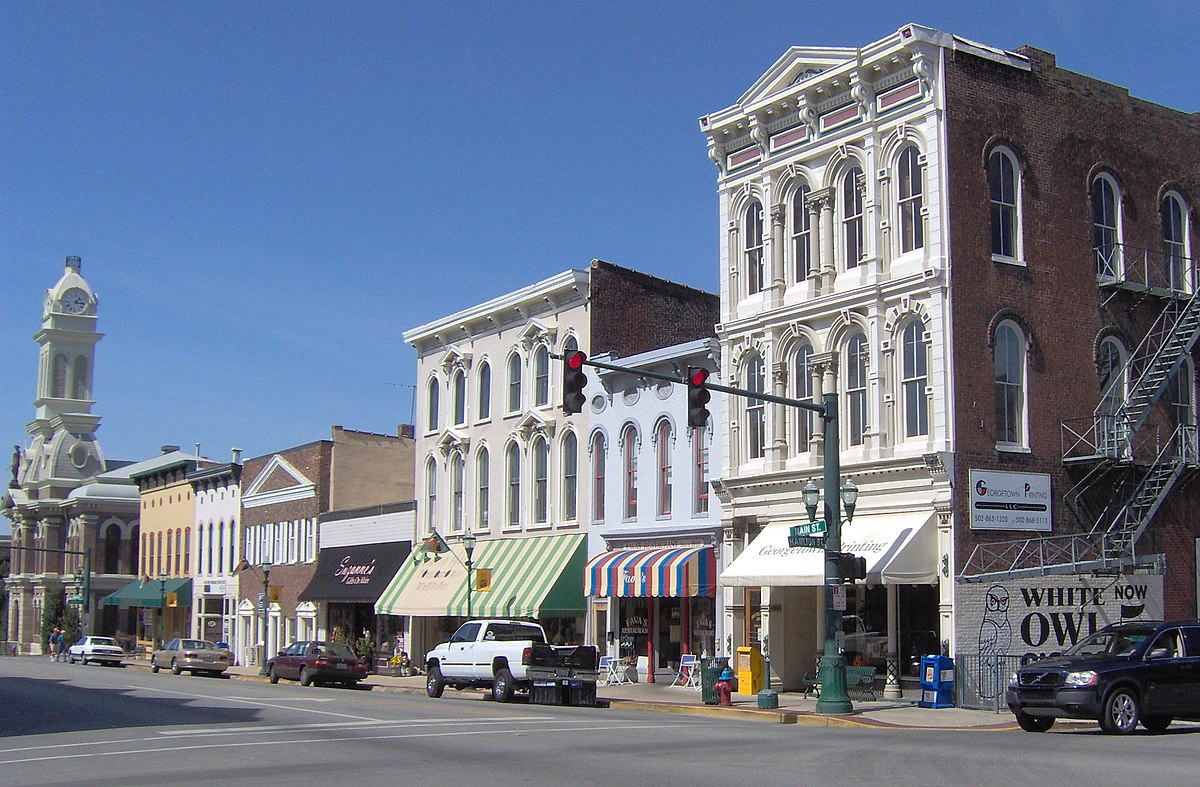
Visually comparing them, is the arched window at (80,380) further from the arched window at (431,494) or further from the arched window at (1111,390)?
the arched window at (1111,390)

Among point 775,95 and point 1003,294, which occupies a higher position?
point 775,95

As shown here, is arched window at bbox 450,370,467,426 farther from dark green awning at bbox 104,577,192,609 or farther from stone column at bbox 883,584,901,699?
dark green awning at bbox 104,577,192,609

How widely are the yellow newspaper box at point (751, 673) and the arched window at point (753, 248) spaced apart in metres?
8.67

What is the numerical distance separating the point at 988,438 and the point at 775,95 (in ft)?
31.9

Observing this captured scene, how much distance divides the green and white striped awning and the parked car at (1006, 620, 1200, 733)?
19.1 metres

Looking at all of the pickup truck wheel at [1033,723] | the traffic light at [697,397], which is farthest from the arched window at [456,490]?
the pickup truck wheel at [1033,723]

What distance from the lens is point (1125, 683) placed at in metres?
20.4

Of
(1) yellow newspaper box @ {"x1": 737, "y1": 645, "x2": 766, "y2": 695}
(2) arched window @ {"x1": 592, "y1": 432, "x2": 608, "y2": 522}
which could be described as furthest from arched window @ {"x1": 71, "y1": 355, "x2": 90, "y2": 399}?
(1) yellow newspaper box @ {"x1": 737, "y1": 645, "x2": 766, "y2": 695}

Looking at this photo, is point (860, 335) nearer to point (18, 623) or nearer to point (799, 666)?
point (799, 666)

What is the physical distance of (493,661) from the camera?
3138cm

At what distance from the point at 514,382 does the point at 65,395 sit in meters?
69.5

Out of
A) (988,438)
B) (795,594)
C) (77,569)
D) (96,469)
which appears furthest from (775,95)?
(96,469)

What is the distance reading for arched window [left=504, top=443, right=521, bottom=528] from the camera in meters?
43.6

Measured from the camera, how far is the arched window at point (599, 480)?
39.7 m
